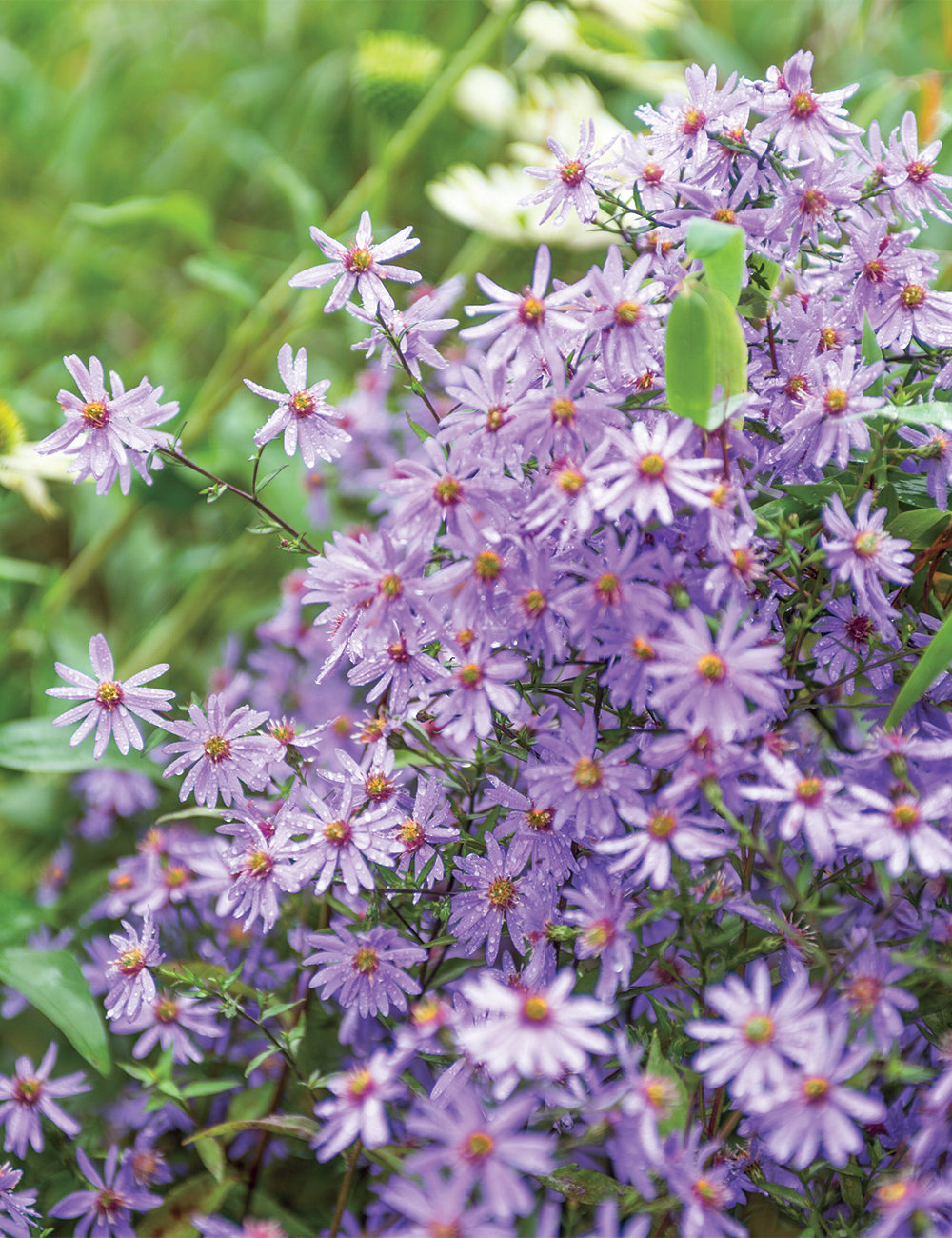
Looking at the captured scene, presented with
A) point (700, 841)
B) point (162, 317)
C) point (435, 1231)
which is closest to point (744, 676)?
point (700, 841)

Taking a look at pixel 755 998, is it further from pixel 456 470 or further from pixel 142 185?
pixel 142 185

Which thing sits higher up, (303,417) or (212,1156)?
(303,417)

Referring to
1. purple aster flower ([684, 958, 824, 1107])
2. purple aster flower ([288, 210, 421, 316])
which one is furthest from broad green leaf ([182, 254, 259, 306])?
purple aster flower ([684, 958, 824, 1107])

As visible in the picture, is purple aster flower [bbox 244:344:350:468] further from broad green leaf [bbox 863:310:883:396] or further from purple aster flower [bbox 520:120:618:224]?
broad green leaf [bbox 863:310:883:396]

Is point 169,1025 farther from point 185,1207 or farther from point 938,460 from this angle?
point 938,460

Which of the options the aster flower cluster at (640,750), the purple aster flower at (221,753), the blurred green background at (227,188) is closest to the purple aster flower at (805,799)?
the aster flower cluster at (640,750)

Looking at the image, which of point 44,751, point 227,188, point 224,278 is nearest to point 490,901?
point 44,751

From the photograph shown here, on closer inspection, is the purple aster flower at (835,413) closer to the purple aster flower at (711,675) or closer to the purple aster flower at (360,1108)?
the purple aster flower at (711,675)
